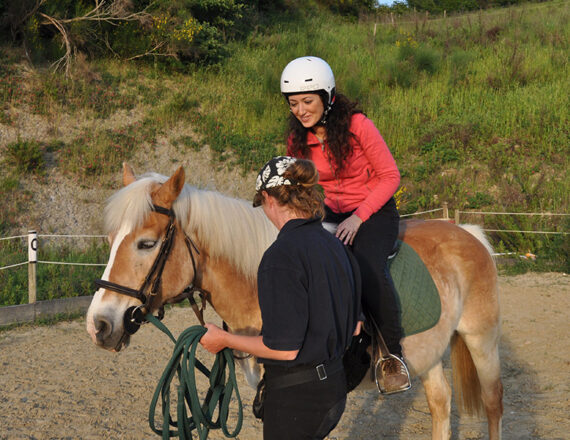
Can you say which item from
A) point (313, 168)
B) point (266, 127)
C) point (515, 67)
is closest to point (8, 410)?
point (313, 168)

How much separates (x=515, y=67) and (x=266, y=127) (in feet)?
27.5

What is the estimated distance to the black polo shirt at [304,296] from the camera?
1800 millimetres

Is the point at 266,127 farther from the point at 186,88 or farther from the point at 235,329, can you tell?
the point at 235,329

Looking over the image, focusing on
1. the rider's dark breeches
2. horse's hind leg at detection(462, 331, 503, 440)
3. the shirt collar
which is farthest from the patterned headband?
horse's hind leg at detection(462, 331, 503, 440)

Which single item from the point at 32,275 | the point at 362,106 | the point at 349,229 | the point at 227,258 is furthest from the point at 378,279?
the point at 362,106

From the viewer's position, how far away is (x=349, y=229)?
2.81 meters

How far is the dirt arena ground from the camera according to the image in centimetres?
436

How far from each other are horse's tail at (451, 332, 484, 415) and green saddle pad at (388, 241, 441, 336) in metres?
0.79

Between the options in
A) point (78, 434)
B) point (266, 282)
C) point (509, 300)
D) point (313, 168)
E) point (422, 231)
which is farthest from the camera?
point (509, 300)

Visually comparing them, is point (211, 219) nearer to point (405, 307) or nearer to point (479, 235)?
point (405, 307)

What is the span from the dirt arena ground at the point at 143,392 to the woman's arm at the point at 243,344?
256 cm

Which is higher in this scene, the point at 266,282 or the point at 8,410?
the point at 266,282

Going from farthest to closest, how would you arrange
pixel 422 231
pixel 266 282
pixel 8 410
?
pixel 8 410, pixel 422 231, pixel 266 282

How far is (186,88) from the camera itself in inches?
661
